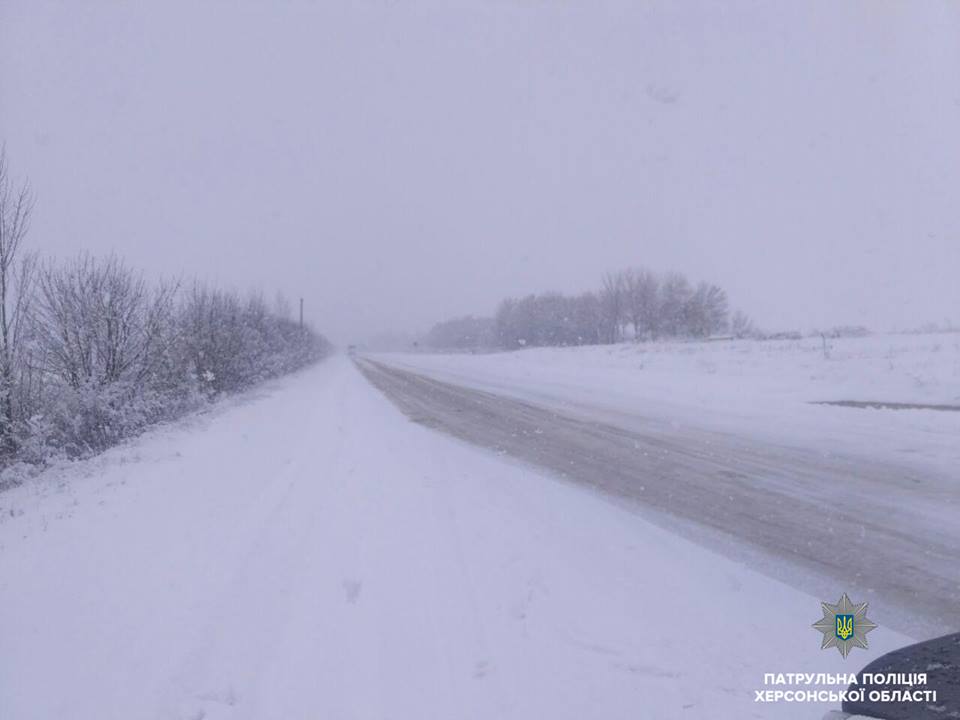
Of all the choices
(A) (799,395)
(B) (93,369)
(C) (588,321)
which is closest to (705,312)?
(C) (588,321)

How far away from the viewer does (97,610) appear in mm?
4441

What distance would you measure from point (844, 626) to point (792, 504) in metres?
2.98

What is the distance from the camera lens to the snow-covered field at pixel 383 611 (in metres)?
3.30

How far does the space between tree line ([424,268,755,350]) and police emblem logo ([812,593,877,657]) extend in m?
73.6

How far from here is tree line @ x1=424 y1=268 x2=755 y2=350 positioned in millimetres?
81500

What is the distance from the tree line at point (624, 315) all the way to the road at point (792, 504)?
223ft

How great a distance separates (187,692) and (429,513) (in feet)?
11.5

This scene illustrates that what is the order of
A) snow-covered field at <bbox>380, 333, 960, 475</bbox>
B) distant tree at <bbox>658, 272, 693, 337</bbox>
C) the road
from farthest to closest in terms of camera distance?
1. distant tree at <bbox>658, 272, 693, 337</bbox>
2. snow-covered field at <bbox>380, 333, 960, 475</bbox>
3. the road

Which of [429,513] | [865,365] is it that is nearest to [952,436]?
[429,513]

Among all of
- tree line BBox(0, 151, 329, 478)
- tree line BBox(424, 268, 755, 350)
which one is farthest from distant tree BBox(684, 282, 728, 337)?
tree line BBox(0, 151, 329, 478)

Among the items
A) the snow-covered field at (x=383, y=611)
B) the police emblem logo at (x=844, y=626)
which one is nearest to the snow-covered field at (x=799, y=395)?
the police emblem logo at (x=844, y=626)

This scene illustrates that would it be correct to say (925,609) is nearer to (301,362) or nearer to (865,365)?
(865,365)

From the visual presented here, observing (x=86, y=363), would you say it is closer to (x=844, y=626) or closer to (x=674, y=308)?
(x=844, y=626)

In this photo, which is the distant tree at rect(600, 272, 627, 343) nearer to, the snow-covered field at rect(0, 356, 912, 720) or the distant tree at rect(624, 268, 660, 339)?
the distant tree at rect(624, 268, 660, 339)
